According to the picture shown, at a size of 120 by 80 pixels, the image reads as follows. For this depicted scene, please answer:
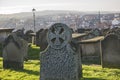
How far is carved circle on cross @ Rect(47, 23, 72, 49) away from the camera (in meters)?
10.4

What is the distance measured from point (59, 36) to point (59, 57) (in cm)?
72

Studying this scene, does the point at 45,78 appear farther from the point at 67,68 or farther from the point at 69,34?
the point at 69,34

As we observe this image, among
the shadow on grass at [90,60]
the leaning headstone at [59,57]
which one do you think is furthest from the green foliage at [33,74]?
the shadow on grass at [90,60]

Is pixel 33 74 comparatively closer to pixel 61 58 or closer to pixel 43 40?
pixel 61 58

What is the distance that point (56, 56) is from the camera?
34.7 ft

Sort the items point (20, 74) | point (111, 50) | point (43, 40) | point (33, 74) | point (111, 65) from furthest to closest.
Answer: point (43, 40) → point (111, 65) → point (111, 50) → point (20, 74) → point (33, 74)

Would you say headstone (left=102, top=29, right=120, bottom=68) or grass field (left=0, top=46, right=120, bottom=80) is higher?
headstone (left=102, top=29, right=120, bottom=68)

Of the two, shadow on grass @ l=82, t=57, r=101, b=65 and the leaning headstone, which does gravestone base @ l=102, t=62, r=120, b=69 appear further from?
the leaning headstone

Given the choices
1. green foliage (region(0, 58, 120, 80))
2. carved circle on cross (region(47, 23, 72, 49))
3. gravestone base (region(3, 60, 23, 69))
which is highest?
carved circle on cross (region(47, 23, 72, 49))

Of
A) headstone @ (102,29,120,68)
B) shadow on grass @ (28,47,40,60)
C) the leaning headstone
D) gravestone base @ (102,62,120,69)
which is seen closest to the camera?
the leaning headstone

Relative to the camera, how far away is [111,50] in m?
17.0

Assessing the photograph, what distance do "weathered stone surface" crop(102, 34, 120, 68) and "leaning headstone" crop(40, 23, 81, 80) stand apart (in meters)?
6.70

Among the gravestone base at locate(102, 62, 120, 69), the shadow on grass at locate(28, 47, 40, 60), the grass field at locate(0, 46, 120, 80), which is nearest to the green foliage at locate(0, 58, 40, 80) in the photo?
the grass field at locate(0, 46, 120, 80)

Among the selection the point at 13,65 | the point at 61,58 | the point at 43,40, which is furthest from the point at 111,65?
the point at 61,58
